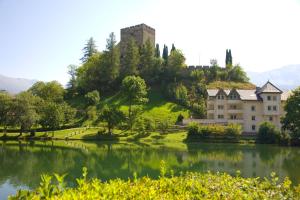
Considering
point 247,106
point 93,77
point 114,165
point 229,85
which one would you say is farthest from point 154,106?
point 114,165

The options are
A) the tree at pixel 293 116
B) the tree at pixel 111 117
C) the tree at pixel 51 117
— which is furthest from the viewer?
the tree at pixel 51 117

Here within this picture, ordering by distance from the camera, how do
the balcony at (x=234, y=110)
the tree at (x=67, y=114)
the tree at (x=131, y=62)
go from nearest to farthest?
the tree at (x=67, y=114) → the balcony at (x=234, y=110) → the tree at (x=131, y=62)

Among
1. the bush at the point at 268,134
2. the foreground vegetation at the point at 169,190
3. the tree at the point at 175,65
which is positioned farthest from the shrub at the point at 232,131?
the foreground vegetation at the point at 169,190

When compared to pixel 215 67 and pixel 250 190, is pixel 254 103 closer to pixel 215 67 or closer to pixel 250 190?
pixel 215 67

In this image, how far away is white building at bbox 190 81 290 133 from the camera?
258 feet

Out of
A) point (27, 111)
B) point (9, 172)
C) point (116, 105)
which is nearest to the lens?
point (9, 172)

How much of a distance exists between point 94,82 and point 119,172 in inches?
2741

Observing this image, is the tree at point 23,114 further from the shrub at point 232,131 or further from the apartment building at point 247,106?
the shrub at point 232,131

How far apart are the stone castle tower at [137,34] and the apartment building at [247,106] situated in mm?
42239

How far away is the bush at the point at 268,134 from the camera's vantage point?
65438 mm

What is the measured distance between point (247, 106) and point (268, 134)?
49.2 feet

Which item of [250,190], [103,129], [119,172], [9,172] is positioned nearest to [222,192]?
[250,190]

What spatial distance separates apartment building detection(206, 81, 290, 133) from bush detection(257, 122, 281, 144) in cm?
1200

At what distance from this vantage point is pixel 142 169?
35406 millimetres
